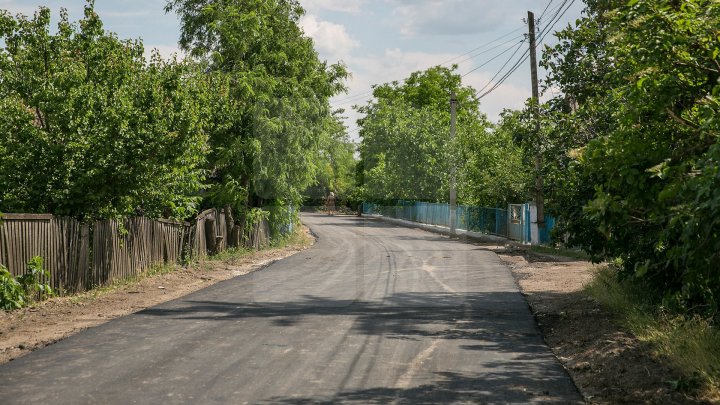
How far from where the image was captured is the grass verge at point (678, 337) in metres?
7.84

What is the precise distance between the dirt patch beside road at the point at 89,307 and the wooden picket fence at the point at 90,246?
43 centimetres

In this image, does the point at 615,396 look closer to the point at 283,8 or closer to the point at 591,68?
the point at 591,68

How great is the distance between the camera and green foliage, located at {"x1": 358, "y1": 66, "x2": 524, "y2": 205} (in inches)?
1590

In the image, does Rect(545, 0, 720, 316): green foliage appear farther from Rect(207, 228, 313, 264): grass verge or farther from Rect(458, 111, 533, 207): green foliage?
Rect(458, 111, 533, 207): green foliage

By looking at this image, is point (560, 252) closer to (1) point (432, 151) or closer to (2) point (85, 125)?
(2) point (85, 125)

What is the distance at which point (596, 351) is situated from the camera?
33.9 feet

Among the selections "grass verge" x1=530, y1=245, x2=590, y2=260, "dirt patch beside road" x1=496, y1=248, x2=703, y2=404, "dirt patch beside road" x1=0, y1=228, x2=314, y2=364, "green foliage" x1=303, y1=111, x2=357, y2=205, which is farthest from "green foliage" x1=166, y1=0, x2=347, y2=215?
"green foliage" x1=303, y1=111, x2=357, y2=205

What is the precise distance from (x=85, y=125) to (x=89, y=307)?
383 centimetres

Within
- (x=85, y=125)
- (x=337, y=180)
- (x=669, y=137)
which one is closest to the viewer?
(x=669, y=137)

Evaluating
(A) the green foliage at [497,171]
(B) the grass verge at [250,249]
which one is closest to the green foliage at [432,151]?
(A) the green foliage at [497,171]

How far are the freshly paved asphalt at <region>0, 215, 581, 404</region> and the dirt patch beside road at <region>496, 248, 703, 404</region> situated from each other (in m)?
0.32

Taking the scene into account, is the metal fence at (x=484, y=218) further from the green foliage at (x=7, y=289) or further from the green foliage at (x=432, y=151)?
the green foliage at (x=7, y=289)

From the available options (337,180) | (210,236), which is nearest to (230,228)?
(210,236)

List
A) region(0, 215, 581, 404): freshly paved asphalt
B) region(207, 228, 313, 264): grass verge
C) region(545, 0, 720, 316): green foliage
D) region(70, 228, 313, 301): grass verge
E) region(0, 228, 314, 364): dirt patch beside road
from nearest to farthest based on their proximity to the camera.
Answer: region(545, 0, 720, 316): green foliage → region(0, 215, 581, 404): freshly paved asphalt → region(0, 228, 314, 364): dirt patch beside road → region(70, 228, 313, 301): grass verge → region(207, 228, 313, 264): grass verge
